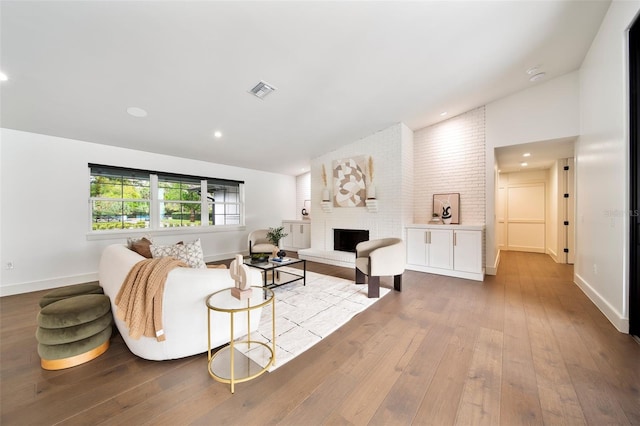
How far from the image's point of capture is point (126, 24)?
6.86 ft

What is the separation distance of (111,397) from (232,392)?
0.77m

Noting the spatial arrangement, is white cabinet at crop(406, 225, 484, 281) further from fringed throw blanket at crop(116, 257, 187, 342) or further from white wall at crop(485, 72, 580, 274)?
fringed throw blanket at crop(116, 257, 187, 342)

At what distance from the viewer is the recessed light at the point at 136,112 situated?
326 centimetres

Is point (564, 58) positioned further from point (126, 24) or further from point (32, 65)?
point (32, 65)

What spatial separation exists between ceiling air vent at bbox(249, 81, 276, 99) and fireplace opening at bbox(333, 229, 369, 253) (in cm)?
331

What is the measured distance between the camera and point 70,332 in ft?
5.99

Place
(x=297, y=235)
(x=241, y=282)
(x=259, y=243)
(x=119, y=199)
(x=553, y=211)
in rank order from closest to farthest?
(x=241, y=282)
(x=119, y=199)
(x=259, y=243)
(x=553, y=211)
(x=297, y=235)

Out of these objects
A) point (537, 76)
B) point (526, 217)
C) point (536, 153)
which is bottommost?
point (526, 217)

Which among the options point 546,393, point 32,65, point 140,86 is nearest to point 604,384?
point 546,393

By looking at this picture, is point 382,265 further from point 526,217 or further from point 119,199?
point 526,217

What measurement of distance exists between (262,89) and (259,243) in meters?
3.27

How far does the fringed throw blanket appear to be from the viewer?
1719 mm

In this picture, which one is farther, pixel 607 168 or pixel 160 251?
pixel 607 168

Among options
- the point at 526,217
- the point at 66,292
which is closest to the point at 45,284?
the point at 66,292
